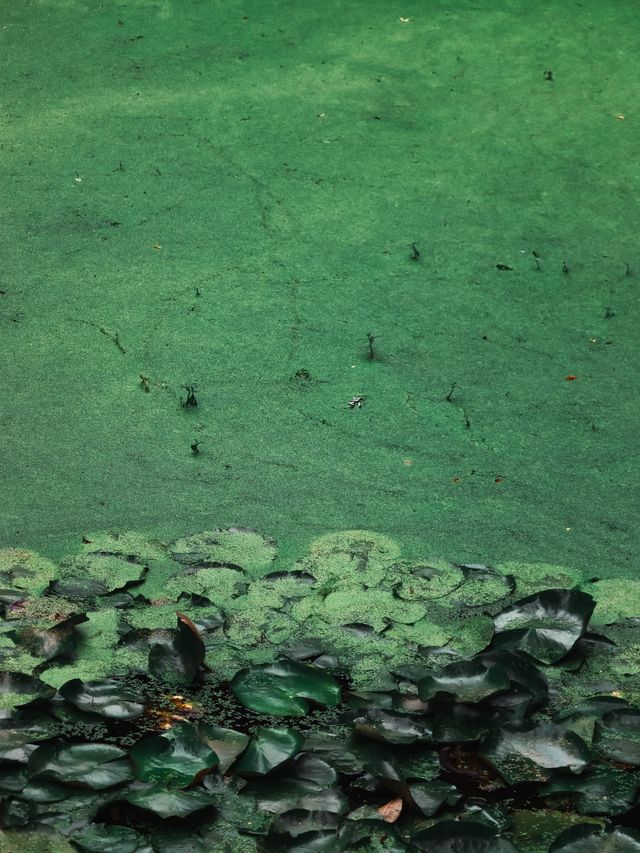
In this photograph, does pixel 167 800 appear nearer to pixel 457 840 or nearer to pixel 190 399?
pixel 457 840

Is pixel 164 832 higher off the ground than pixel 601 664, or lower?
higher

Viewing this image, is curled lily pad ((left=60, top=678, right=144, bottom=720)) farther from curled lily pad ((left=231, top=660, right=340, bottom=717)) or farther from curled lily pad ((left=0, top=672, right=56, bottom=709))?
curled lily pad ((left=231, top=660, right=340, bottom=717))

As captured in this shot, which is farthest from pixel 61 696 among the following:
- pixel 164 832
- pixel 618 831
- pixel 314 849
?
pixel 618 831

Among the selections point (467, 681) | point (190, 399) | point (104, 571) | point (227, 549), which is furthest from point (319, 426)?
point (467, 681)

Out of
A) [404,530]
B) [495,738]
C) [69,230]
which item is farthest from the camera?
[69,230]

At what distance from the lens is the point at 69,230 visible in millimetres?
2850

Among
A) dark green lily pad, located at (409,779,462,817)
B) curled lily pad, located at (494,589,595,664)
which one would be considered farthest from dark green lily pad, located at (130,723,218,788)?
curled lily pad, located at (494,589,595,664)

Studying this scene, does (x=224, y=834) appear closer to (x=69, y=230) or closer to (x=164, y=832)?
(x=164, y=832)

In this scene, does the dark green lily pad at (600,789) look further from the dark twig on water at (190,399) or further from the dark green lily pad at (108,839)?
the dark twig on water at (190,399)

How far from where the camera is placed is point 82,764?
150 centimetres

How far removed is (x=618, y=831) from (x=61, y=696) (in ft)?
2.44

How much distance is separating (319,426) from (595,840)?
42.5 inches

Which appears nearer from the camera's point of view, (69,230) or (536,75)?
(69,230)

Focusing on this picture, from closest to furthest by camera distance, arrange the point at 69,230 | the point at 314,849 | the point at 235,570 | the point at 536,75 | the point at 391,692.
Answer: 1. the point at 314,849
2. the point at 391,692
3. the point at 235,570
4. the point at 69,230
5. the point at 536,75
